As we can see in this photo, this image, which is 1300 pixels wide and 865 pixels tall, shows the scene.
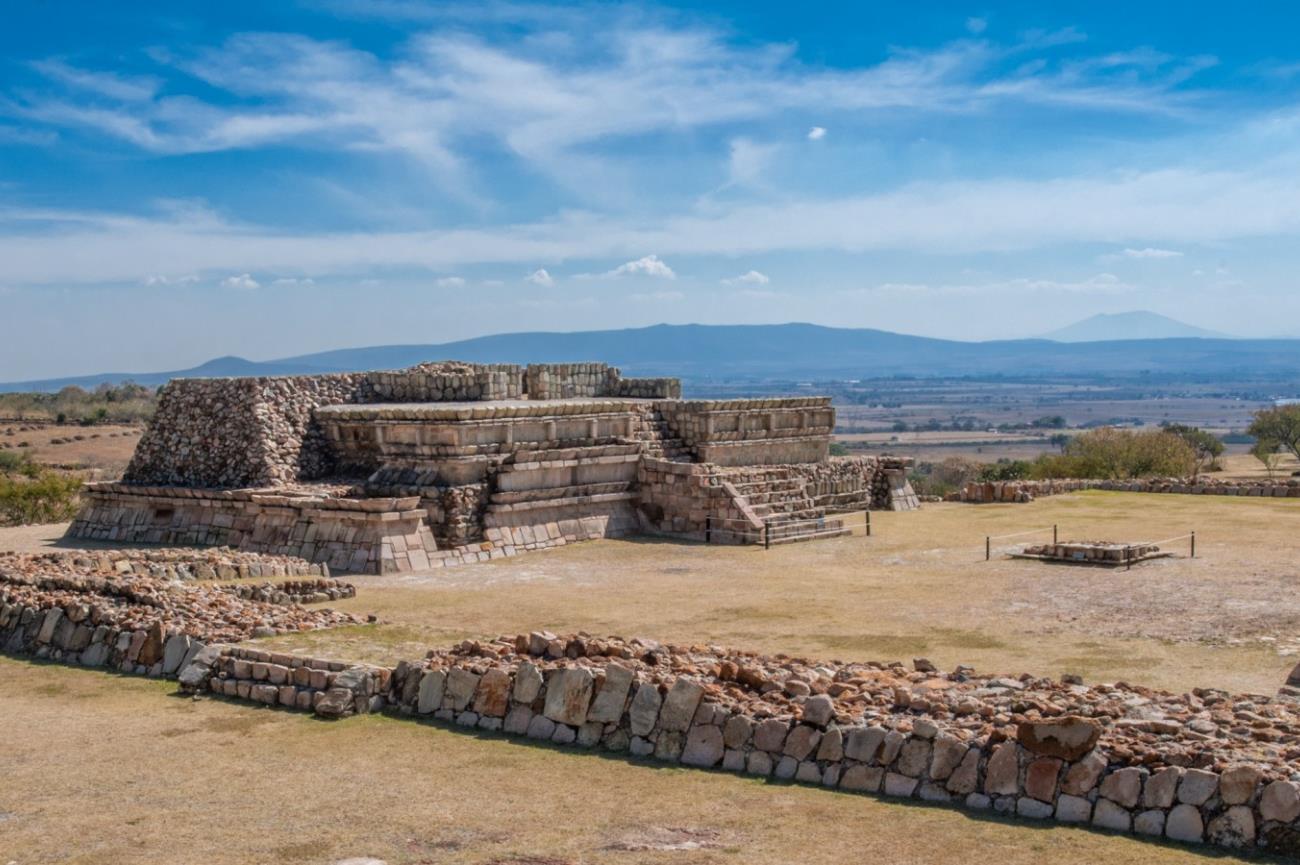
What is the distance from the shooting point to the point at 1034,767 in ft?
28.8

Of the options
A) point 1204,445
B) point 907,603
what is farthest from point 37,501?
point 1204,445

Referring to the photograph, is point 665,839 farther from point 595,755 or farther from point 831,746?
point 595,755

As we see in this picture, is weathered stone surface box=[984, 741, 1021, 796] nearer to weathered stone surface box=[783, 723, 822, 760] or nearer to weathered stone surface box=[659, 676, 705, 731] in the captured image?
weathered stone surface box=[783, 723, 822, 760]

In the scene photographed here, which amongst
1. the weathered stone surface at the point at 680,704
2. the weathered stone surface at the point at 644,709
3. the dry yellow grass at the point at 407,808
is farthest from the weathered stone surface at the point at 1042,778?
the weathered stone surface at the point at 644,709

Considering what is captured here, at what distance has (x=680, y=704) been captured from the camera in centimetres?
1028

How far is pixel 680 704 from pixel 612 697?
629 millimetres

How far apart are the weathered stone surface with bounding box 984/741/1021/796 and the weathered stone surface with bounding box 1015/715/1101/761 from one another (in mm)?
142

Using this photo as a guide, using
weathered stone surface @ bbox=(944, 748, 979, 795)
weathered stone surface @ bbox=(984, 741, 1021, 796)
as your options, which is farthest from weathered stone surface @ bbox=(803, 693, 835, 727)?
weathered stone surface @ bbox=(984, 741, 1021, 796)

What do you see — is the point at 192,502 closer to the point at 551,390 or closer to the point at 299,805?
the point at 551,390

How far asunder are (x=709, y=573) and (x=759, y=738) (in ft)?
34.9

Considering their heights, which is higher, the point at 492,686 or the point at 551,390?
the point at 551,390

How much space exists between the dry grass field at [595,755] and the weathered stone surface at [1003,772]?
276mm

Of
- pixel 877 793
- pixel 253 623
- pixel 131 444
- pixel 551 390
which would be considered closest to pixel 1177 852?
pixel 877 793

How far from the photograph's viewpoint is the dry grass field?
847cm
